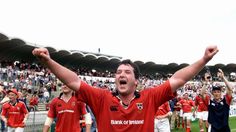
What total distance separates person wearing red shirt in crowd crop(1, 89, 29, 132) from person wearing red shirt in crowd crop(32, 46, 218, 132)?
831cm

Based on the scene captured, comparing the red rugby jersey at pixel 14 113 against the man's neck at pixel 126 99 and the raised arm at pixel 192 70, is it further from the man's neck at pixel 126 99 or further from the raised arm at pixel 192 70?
the raised arm at pixel 192 70

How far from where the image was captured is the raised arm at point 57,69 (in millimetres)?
3908

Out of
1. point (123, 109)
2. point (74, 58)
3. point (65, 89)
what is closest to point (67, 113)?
point (65, 89)

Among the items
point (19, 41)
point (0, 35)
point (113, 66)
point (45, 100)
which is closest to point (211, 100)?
point (45, 100)

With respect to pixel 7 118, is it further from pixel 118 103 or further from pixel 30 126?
pixel 118 103

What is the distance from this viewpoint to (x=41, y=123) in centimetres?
1930

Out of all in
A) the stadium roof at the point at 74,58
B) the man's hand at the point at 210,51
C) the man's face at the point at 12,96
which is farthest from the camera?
the stadium roof at the point at 74,58

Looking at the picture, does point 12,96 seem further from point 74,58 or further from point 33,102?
point 74,58

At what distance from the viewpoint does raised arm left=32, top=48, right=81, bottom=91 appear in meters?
3.91

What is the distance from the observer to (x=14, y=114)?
1245 cm

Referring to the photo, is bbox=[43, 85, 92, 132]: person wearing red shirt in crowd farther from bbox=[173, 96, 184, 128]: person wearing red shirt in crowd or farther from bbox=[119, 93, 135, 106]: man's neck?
bbox=[173, 96, 184, 128]: person wearing red shirt in crowd

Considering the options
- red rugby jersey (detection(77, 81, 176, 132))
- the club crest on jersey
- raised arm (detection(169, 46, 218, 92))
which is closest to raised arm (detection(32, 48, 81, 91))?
red rugby jersey (detection(77, 81, 176, 132))

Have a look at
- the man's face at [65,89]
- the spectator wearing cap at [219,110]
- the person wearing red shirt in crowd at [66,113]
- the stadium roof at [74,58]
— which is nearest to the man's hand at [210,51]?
the person wearing red shirt in crowd at [66,113]

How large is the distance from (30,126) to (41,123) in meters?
1.11
